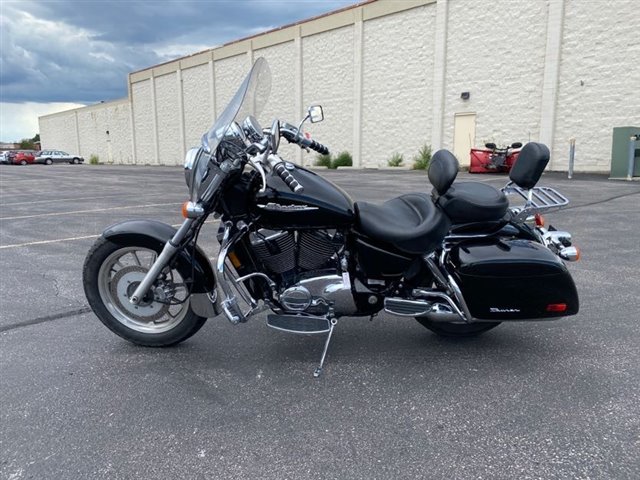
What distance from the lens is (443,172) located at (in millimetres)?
3090

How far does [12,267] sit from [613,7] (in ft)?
64.7

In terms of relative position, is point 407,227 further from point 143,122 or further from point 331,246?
point 143,122

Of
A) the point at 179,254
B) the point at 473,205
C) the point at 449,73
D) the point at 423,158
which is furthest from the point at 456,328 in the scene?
the point at 449,73

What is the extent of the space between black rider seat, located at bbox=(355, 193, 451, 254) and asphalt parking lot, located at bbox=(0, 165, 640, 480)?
84cm

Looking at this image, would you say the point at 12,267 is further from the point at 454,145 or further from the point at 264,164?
the point at 454,145

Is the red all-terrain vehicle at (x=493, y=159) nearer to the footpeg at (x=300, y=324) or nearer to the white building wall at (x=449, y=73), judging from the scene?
the white building wall at (x=449, y=73)

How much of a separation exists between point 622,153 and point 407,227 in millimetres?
15320

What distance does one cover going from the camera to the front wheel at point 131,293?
131 inches


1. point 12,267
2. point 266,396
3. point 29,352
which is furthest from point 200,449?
point 12,267

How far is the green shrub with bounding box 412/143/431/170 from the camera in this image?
74.5 feet

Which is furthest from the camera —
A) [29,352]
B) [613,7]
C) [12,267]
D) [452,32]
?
[452,32]

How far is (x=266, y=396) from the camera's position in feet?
9.37

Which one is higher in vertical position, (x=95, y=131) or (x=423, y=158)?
(x=95, y=131)

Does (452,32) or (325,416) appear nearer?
(325,416)
